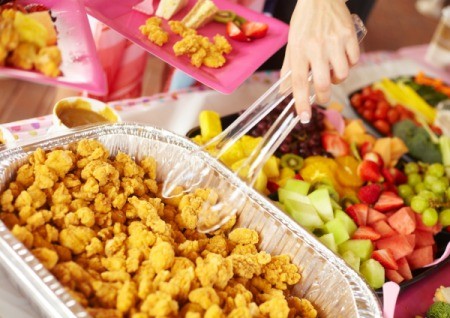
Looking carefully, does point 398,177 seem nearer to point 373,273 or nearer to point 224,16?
point 373,273

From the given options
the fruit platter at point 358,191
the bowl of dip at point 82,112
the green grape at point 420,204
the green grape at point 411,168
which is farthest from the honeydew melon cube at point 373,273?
the bowl of dip at point 82,112

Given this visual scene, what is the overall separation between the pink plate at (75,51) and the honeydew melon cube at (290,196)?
1.66 ft

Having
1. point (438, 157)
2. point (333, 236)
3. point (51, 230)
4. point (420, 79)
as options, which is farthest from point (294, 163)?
point (420, 79)

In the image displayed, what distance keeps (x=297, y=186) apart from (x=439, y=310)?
44cm

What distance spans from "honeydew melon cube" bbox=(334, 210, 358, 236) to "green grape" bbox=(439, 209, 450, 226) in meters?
0.31

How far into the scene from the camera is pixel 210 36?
1.55 metres

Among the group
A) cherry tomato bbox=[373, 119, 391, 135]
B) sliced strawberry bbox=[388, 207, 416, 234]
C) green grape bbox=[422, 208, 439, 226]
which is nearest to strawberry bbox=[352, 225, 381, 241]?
sliced strawberry bbox=[388, 207, 416, 234]

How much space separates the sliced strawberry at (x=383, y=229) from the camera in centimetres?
134

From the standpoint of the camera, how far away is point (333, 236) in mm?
1219

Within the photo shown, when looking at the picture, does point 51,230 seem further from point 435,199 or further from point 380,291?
point 435,199

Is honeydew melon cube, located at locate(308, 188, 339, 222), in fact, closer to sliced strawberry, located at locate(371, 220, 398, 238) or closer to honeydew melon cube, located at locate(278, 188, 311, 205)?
Answer: honeydew melon cube, located at locate(278, 188, 311, 205)

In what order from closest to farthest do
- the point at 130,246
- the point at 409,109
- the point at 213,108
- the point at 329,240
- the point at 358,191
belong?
the point at 130,246 → the point at 329,240 → the point at 358,191 → the point at 213,108 → the point at 409,109

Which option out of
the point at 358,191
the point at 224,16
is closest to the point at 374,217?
the point at 358,191

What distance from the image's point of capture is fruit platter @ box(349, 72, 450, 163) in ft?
5.98
